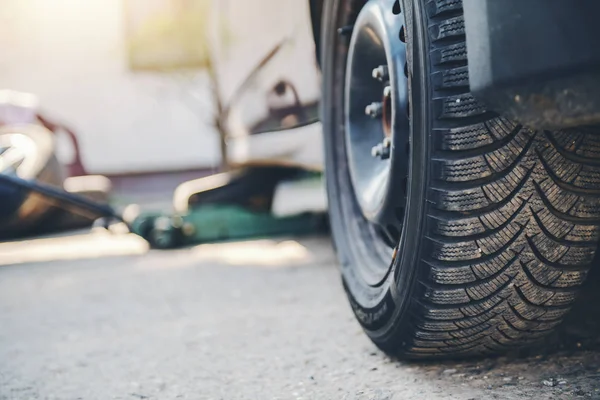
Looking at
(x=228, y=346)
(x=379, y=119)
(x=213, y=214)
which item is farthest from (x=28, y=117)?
(x=379, y=119)

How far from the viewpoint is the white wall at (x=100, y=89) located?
902cm

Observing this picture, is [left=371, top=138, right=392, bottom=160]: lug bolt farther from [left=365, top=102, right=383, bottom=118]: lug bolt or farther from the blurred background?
the blurred background

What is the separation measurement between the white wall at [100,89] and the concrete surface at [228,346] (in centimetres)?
618

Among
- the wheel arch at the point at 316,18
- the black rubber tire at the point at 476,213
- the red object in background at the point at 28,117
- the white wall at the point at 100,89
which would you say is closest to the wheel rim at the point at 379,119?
the black rubber tire at the point at 476,213

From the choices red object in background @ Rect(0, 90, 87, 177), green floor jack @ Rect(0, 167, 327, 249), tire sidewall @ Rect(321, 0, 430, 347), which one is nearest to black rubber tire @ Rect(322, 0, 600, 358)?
tire sidewall @ Rect(321, 0, 430, 347)

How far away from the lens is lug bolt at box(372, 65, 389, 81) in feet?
5.19

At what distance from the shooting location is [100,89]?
914 cm

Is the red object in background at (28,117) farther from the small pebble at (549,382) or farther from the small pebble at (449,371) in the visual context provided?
the small pebble at (549,382)

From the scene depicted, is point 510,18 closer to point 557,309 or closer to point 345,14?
point 557,309

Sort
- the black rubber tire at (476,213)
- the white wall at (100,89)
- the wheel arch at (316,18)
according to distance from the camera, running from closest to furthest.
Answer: the black rubber tire at (476,213)
the wheel arch at (316,18)
the white wall at (100,89)

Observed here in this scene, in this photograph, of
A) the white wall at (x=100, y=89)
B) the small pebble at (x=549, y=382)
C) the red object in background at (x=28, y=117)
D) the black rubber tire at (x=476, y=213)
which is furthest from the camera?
the white wall at (x=100, y=89)

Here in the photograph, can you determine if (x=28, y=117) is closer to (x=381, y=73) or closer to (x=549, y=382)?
(x=381, y=73)

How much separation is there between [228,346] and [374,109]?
0.70 metres

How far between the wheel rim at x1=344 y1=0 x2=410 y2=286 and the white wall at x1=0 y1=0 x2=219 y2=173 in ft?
24.1
